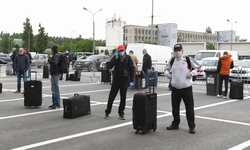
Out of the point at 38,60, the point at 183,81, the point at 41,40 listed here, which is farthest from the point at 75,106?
the point at 41,40

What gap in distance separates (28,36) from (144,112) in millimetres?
83617

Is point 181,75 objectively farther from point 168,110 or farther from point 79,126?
point 168,110

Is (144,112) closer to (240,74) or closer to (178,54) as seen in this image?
(178,54)

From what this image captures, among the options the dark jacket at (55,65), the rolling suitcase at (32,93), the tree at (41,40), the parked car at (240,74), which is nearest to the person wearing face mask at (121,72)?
the dark jacket at (55,65)

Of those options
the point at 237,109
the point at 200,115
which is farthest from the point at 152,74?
the point at 200,115

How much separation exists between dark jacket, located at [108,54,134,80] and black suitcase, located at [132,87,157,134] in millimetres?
1701

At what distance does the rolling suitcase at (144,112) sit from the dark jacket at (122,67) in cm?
170

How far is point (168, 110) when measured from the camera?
12648 millimetres

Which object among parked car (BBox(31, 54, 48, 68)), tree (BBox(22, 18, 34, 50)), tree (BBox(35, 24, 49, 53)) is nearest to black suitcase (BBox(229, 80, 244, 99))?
parked car (BBox(31, 54, 48, 68))

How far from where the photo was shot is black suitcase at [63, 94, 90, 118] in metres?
10.9

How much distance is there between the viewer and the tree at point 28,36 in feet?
295

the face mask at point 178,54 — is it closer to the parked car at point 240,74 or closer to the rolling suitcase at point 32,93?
the rolling suitcase at point 32,93

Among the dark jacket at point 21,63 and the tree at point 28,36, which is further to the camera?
the tree at point 28,36

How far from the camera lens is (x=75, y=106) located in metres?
11.0
